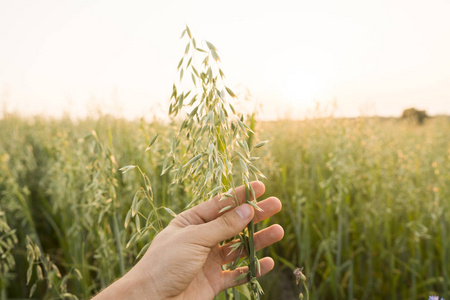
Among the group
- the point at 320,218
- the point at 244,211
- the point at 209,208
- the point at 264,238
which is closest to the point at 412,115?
the point at 320,218

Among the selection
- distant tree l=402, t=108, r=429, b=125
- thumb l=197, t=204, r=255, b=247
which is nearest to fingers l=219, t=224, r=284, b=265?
thumb l=197, t=204, r=255, b=247

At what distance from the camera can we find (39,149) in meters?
5.44

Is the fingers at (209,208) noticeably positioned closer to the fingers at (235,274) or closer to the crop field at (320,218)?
the fingers at (235,274)

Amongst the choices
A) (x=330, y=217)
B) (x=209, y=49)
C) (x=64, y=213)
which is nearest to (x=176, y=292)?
(x=209, y=49)

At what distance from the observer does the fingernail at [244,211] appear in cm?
116

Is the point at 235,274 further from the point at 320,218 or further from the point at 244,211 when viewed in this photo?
the point at 320,218

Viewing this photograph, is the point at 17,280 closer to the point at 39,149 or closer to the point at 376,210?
the point at 39,149

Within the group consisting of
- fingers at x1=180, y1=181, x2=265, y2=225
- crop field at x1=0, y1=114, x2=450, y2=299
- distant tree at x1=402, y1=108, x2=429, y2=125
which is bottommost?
crop field at x1=0, y1=114, x2=450, y2=299

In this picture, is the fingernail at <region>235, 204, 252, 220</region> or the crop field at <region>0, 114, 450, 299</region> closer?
the fingernail at <region>235, 204, 252, 220</region>

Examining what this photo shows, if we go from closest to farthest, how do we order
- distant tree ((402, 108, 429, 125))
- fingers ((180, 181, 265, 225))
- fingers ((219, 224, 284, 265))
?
fingers ((180, 181, 265, 225)) → fingers ((219, 224, 284, 265)) → distant tree ((402, 108, 429, 125))

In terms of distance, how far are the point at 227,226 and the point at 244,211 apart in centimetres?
9

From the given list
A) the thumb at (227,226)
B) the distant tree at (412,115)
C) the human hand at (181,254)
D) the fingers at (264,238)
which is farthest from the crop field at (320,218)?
the distant tree at (412,115)

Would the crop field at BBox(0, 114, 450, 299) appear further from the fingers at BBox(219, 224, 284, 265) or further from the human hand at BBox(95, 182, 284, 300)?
the human hand at BBox(95, 182, 284, 300)

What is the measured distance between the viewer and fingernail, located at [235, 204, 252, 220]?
116cm
